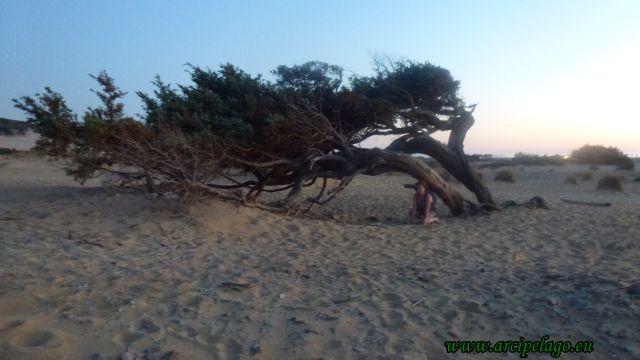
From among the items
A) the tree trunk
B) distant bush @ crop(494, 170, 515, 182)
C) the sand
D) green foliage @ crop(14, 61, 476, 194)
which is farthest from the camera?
distant bush @ crop(494, 170, 515, 182)

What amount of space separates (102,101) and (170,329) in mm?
7775

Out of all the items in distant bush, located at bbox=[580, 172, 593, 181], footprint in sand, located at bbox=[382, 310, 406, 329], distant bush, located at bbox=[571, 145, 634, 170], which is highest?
distant bush, located at bbox=[571, 145, 634, 170]

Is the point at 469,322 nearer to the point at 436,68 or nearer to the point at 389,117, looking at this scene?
the point at 389,117

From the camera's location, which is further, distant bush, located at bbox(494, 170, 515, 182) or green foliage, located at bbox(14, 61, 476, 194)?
distant bush, located at bbox(494, 170, 515, 182)

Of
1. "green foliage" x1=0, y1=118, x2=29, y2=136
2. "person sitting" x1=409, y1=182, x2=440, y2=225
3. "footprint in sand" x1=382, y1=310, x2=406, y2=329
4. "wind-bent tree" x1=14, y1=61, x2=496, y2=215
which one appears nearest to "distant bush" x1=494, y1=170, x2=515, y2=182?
"wind-bent tree" x1=14, y1=61, x2=496, y2=215

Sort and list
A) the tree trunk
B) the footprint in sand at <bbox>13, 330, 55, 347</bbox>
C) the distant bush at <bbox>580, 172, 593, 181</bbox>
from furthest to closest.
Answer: the distant bush at <bbox>580, 172, 593, 181</bbox> < the tree trunk < the footprint in sand at <bbox>13, 330, 55, 347</bbox>

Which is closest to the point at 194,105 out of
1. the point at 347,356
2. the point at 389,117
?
the point at 389,117

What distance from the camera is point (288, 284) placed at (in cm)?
591

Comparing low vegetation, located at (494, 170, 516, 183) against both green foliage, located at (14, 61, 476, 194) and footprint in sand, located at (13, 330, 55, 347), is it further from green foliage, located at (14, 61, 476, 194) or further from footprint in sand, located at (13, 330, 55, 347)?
footprint in sand, located at (13, 330, 55, 347)

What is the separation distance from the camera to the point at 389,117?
1233cm

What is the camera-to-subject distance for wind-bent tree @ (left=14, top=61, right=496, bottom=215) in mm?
10062

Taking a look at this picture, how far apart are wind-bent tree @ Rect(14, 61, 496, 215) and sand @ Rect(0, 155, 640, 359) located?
1.10 meters

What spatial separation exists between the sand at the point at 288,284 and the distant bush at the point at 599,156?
113ft

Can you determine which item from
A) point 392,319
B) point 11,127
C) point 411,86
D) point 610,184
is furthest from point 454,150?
point 11,127
